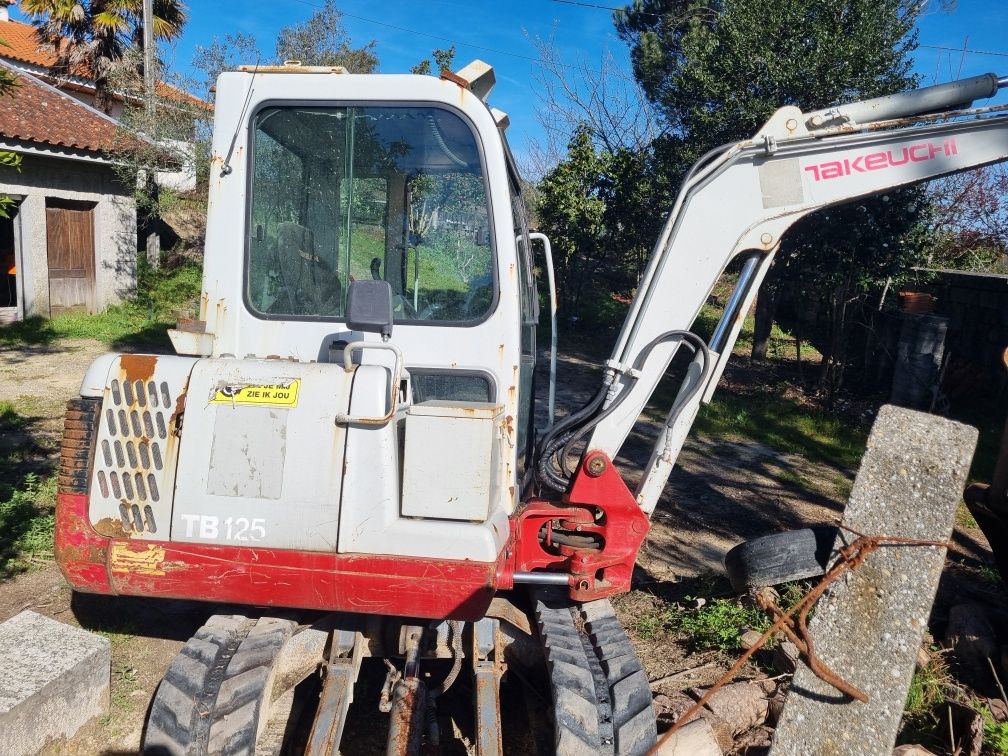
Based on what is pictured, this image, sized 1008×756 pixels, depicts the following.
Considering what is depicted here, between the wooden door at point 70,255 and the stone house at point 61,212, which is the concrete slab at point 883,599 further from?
the wooden door at point 70,255

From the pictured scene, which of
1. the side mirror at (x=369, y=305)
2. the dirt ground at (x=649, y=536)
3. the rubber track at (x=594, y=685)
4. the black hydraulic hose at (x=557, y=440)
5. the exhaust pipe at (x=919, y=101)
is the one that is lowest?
the dirt ground at (x=649, y=536)

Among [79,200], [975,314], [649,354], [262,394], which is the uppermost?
[79,200]

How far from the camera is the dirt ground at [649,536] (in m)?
3.87

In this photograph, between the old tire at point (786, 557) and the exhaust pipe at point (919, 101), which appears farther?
the exhaust pipe at point (919, 101)

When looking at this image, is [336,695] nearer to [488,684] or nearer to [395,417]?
[488,684]

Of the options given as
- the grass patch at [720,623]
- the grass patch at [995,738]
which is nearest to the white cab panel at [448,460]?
the grass patch at [720,623]

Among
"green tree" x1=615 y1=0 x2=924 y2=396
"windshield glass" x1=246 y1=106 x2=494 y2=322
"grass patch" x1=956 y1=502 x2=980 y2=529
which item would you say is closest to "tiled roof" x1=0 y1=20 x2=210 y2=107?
"green tree" x1=615 y1=0 x2=924 y2=396

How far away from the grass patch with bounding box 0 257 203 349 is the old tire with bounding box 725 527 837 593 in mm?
10712

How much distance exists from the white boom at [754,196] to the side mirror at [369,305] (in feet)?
3.90

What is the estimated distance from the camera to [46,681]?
124 inches

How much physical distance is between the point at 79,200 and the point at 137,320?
7.52 ft

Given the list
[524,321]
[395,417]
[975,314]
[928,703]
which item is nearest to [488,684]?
[395,417]

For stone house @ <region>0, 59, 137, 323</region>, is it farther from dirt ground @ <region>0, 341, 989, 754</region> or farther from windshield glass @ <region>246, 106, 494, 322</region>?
windshield glass @ <region>246, 106, 494, 322</region>

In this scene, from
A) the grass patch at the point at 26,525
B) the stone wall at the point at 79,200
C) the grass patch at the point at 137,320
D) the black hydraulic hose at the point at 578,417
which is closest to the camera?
the black hydraulic hose at the point at 578,417
